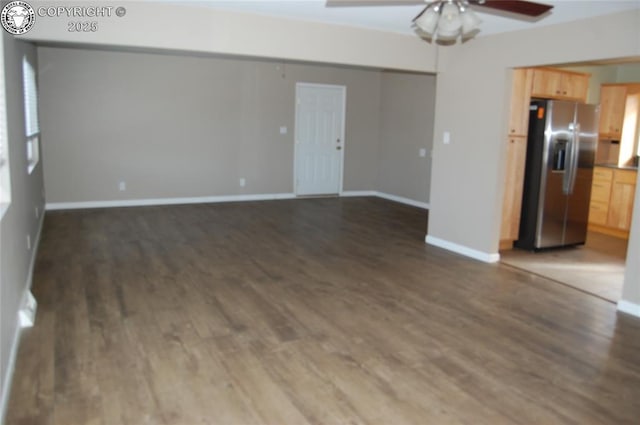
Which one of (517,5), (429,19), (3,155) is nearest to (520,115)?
(517,5)

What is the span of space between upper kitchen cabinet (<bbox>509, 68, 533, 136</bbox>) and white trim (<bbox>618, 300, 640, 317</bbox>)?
2.18 m

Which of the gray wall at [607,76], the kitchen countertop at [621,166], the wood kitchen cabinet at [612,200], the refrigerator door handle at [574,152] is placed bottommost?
the wood kitchen cabinet at [612,200]

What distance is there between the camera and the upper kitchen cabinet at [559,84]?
5.48 meters

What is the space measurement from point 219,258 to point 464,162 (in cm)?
286

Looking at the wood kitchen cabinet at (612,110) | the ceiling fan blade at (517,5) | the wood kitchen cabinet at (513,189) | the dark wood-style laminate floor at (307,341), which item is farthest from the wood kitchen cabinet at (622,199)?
the ceiling fan blade at (517,5)

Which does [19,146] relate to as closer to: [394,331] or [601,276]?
[394,331]

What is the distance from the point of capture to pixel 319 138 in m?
9.13

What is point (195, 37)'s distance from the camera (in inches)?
171

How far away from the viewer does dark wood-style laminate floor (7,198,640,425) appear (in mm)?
2492

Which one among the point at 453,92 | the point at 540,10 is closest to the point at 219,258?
the point at 453,92

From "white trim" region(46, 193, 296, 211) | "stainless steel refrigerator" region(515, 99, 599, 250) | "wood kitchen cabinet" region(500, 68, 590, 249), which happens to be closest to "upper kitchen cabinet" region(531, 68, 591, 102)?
"wood kitchen cabinet" region(500, 68, 590, 249)

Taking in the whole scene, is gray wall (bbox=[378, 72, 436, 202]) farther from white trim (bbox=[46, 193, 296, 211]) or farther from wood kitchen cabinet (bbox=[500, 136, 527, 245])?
wood kitchen cabinet (bbox=[500, 136, 527, 245])

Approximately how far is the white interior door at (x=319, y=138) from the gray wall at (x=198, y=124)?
15 cm

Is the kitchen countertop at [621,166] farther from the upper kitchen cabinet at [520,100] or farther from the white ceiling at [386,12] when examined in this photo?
the white ceiling at [386,12]
